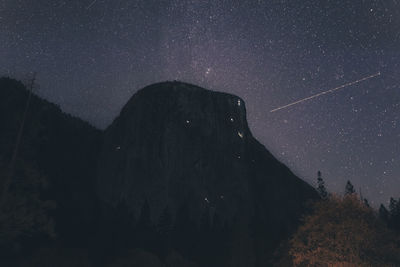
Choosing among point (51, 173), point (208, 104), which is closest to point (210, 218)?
point (208, 104)

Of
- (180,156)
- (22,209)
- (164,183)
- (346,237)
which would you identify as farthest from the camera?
(180,156)

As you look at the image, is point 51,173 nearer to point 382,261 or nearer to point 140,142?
point 140,142

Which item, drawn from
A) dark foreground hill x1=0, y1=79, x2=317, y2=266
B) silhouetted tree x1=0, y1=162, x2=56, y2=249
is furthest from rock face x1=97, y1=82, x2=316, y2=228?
silhouetted tree x1=0, y1=162, x2=56, y2=249

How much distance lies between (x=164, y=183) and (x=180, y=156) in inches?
323

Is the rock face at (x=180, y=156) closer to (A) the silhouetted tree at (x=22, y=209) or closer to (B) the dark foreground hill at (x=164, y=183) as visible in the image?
(B) the dark foreground hill at (x=164, y=183)

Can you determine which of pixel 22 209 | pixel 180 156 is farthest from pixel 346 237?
pixel 180 156

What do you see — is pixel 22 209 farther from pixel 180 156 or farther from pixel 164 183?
pixel 180 156

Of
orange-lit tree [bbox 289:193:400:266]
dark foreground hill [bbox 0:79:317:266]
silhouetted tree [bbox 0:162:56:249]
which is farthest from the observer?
dark foreground hill [bbox 0:79:317:266]

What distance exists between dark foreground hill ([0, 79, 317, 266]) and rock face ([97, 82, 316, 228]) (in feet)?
0.79

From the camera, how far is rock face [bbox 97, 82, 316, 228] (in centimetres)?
6819

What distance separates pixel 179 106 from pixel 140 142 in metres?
13.0

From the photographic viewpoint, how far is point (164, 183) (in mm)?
67375

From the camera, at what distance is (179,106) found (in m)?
77.5

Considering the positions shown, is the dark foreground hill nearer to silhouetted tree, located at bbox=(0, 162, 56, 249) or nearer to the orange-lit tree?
the orange-lit tree
